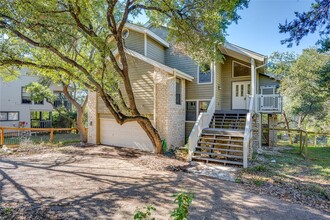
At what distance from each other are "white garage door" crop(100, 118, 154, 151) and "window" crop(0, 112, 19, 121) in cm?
1203

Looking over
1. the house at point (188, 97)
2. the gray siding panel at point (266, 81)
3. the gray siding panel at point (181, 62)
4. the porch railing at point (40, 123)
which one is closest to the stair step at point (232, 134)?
the house at point (188, 97)

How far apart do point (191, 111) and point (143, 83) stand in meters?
3.61

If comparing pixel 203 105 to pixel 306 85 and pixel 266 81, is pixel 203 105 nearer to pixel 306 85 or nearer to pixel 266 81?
pixel 266 81

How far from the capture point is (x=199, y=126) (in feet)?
31.7

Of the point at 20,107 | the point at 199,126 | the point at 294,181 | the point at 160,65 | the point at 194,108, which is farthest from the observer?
the point at 20,107

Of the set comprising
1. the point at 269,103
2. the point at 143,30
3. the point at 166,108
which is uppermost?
the point at 143,30

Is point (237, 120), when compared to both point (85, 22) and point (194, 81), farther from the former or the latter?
point (85, 22)


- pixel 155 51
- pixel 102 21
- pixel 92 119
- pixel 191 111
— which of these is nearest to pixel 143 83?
pixel 155 51

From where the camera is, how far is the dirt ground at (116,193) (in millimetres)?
3994

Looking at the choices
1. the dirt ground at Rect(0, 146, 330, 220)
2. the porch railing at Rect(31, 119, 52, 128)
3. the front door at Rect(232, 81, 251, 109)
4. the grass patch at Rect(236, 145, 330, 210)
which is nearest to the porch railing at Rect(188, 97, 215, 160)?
the dirt ground at Rect(0, 146, 330, 220)

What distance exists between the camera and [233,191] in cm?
539

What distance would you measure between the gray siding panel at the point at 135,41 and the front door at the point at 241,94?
6.52 m

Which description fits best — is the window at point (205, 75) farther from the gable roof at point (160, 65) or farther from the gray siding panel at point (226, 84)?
the gray siding panel at point (226, 84)

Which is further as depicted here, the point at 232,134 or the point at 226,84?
the point at 226,84
